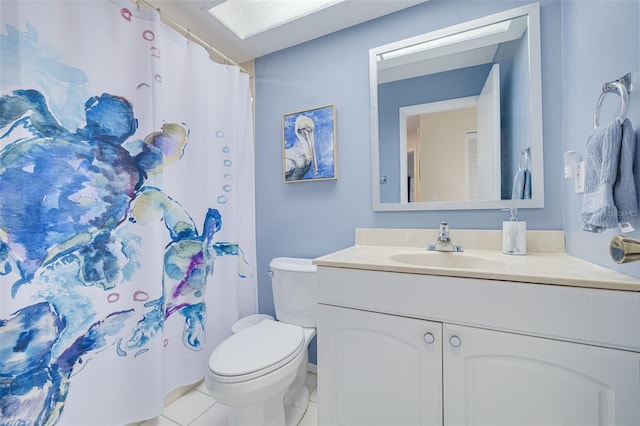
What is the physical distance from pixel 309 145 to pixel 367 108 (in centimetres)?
41

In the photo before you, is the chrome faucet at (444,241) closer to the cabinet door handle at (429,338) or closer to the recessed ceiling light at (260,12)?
the cabinet door handle at (429,338)

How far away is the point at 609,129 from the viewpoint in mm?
712

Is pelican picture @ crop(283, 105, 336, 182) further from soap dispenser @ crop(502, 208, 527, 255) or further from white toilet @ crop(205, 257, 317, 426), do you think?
soap dispenser @ crop(502, 208, 527, 255)

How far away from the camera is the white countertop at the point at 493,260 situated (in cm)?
73

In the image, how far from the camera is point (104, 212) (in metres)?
1.05

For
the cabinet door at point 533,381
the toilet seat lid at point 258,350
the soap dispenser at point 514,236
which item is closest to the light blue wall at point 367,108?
the soap dispenser at point 514,236

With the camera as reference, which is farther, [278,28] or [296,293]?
[278,28]

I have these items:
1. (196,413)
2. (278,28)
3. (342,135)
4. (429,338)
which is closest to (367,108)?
(342,135)

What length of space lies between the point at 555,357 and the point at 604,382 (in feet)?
0.35

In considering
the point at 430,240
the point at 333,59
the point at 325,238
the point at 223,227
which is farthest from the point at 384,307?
the point at 333,59

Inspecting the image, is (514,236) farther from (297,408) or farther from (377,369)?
(297,408)

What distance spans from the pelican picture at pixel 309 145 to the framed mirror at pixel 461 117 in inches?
10.4

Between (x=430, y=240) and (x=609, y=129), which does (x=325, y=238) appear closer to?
(x=430, y=240)

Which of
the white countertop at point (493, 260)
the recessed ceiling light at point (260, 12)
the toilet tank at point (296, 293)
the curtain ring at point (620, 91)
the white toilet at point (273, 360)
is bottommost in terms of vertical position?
the white toilet at point (273, 360)
